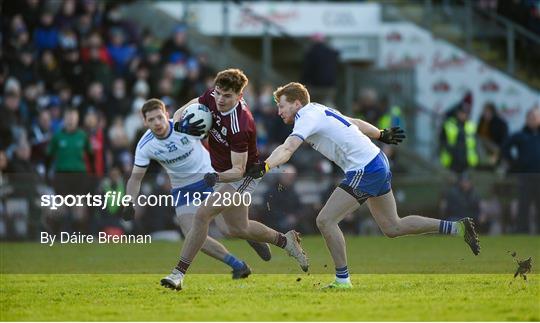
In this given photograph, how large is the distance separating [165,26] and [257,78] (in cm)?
211

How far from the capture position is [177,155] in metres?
14.9

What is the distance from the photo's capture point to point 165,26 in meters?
27.3

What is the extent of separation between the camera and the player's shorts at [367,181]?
44.4ft

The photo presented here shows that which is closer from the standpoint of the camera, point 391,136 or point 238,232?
point 238,232

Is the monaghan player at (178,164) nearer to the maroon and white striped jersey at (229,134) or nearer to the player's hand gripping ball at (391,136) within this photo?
the maroon and white striped jersey at (229,134)

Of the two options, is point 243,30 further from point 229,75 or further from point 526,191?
point 229,75

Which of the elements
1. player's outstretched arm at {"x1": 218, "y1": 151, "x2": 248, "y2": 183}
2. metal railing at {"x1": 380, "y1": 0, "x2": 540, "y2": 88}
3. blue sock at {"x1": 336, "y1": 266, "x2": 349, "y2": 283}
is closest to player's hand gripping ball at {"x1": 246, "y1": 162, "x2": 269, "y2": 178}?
player's outstretched arm at {"x1": 218, "y1": 151, "x2": 248, "y2": 183}

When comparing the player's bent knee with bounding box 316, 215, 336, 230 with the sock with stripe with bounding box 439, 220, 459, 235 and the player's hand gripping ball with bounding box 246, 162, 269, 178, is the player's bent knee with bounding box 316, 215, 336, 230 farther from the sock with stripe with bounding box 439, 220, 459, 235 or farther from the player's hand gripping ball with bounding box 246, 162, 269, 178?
the sock with stripe with bounding box 439, 220, 459, 235

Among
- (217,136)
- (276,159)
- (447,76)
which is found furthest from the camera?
(447,76)

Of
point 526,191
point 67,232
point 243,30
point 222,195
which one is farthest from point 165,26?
point 222,195

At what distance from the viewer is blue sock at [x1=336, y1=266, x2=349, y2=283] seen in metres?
13.4

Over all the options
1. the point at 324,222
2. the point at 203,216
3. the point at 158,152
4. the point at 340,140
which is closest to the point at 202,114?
the point at 203,216

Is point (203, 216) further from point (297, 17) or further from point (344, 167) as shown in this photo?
point (297, 17)

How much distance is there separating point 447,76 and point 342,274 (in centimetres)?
1475
